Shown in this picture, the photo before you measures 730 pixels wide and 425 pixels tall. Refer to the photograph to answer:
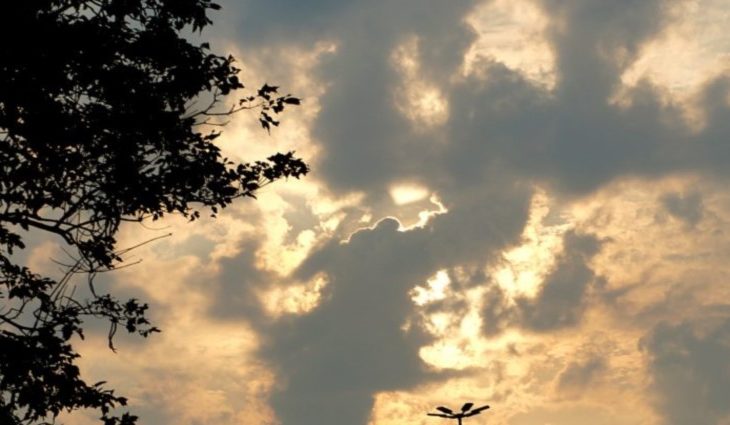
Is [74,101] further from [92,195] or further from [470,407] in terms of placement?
[470,407]

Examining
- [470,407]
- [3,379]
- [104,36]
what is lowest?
[3,379]

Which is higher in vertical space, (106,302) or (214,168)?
(214,168)

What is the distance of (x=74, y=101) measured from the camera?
13.5 meters

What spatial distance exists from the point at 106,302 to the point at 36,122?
3.73m

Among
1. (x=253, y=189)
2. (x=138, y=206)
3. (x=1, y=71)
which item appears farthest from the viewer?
(x=253, y=189)

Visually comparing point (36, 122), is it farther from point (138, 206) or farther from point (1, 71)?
point (138, 206)

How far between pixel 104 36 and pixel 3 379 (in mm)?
5585

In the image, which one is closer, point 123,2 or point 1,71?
point 1,71

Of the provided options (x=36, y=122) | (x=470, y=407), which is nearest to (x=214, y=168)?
(x=36, y=122)

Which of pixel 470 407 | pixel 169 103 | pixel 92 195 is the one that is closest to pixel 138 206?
pixel 92 195

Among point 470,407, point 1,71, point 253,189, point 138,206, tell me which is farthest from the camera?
point 470,407

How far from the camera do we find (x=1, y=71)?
12.7m

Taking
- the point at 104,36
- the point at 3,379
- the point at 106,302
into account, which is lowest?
the point at 3,379

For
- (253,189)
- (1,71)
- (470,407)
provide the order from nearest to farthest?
1. (1,71)
2. (253,189)
3. (470,407)
